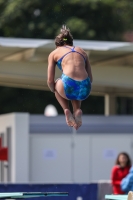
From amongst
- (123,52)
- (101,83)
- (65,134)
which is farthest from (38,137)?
(123,52)

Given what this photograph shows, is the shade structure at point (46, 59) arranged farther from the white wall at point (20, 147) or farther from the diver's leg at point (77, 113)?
the diver's leg at point (77, 113)

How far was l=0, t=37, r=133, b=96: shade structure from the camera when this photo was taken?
15.3 metres

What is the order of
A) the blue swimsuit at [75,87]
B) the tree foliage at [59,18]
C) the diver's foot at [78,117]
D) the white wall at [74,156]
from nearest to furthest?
the blue swimsuit at [75,87], the diver's foot at [78,117], the white wall at [74,156], the tree foliage at [59,18]

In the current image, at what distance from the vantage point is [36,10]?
33688 millimetres

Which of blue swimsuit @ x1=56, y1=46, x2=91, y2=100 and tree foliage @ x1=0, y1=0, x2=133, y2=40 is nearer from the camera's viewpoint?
blue swimsuit @ x1=56, y1=46, x2=91, y2=100

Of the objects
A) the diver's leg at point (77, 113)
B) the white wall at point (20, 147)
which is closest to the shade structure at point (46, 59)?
the white wall at point (20, 147)

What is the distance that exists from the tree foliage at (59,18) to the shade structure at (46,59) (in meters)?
15.7

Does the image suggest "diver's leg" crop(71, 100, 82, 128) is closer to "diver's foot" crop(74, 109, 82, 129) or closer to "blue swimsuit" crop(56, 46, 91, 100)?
"diver's foot" crop(74, 109, 82, 129)

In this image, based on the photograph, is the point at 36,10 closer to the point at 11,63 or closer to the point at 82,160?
the point at 82,160

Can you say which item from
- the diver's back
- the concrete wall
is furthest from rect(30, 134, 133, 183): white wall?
the diver's back

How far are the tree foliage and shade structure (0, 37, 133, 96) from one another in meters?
15.7

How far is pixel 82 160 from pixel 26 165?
1380mm

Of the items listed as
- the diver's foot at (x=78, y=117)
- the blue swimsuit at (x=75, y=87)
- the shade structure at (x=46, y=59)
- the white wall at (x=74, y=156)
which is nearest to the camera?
the blue swimsuit at (x=75, y=87)

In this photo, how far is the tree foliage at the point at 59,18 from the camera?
32.8 meters
